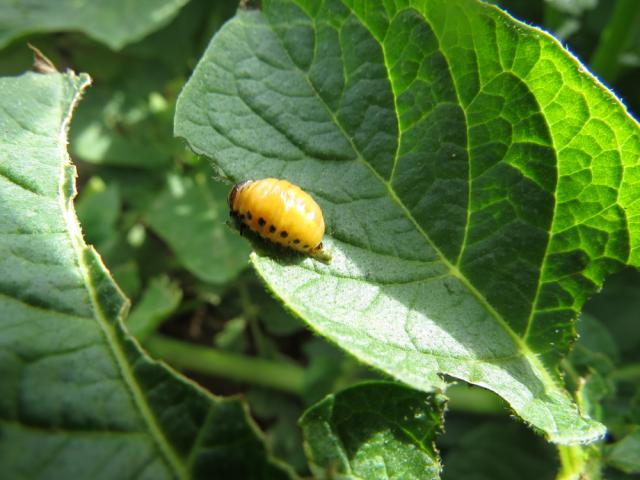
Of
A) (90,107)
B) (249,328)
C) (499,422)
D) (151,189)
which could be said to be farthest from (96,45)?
(499,422)

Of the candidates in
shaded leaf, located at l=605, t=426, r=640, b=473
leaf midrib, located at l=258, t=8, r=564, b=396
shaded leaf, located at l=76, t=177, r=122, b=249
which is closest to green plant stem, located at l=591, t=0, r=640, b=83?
leaf midrib, located at l=258, t=8, r=564, b=396

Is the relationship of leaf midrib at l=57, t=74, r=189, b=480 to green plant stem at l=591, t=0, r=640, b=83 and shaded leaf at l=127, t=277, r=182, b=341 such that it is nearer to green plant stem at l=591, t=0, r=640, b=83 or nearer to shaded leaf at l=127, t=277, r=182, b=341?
shaded leaf at l=127, t=277, r=182, b=341

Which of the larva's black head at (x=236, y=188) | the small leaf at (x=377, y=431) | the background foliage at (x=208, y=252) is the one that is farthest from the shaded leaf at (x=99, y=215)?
the small leaf at (x=377, y=431)

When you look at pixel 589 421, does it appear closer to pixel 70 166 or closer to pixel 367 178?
pixel 367 178

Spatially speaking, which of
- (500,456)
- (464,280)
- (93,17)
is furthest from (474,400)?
(93,17)

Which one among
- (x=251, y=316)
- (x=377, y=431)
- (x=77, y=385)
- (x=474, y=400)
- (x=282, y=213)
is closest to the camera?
(x=77, y=385)

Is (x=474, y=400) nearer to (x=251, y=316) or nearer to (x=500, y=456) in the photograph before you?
(x=500, y=456)

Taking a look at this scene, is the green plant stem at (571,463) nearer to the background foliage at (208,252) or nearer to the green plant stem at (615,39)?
the background foliage at (208,252)
